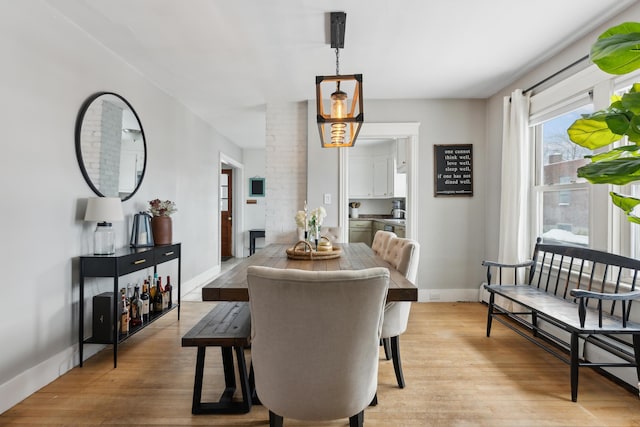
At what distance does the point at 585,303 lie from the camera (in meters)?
2.05

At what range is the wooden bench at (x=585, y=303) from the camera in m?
1.98

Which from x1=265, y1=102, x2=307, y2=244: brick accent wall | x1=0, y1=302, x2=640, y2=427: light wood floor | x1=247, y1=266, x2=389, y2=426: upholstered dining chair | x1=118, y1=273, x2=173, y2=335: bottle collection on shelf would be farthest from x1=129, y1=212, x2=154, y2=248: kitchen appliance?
x1=247, y1=266, x2=389, y2=426: upholstered dining chair

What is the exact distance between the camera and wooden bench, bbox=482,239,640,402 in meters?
1.98

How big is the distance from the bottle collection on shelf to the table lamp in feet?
1.19

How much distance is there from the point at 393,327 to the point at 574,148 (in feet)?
7.36

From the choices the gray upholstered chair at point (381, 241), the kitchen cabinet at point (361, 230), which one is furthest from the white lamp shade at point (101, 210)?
the kitchen cabinet at point (361, 230)

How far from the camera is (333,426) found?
175 centimetres

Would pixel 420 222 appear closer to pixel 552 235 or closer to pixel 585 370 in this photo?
pixel 552 235

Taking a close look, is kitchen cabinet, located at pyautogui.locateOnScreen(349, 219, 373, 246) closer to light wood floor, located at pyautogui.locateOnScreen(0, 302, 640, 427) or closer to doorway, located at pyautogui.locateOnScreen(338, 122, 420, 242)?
doorway, located at pyautogui.locateOnScreen(338, 122, 420, 242)

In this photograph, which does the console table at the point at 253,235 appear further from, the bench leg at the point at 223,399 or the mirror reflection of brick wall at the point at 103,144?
the bench leg at the point at 223,399

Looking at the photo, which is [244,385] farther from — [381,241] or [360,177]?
[360,177]

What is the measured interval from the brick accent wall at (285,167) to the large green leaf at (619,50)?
3.41 metres

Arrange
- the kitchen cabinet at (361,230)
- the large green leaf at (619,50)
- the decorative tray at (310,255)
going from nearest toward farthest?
the large green leaf at (619,50)
the decorative tray at (310,255)
the kitchen cabinet at (361,230)

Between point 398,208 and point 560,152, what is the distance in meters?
3.83
